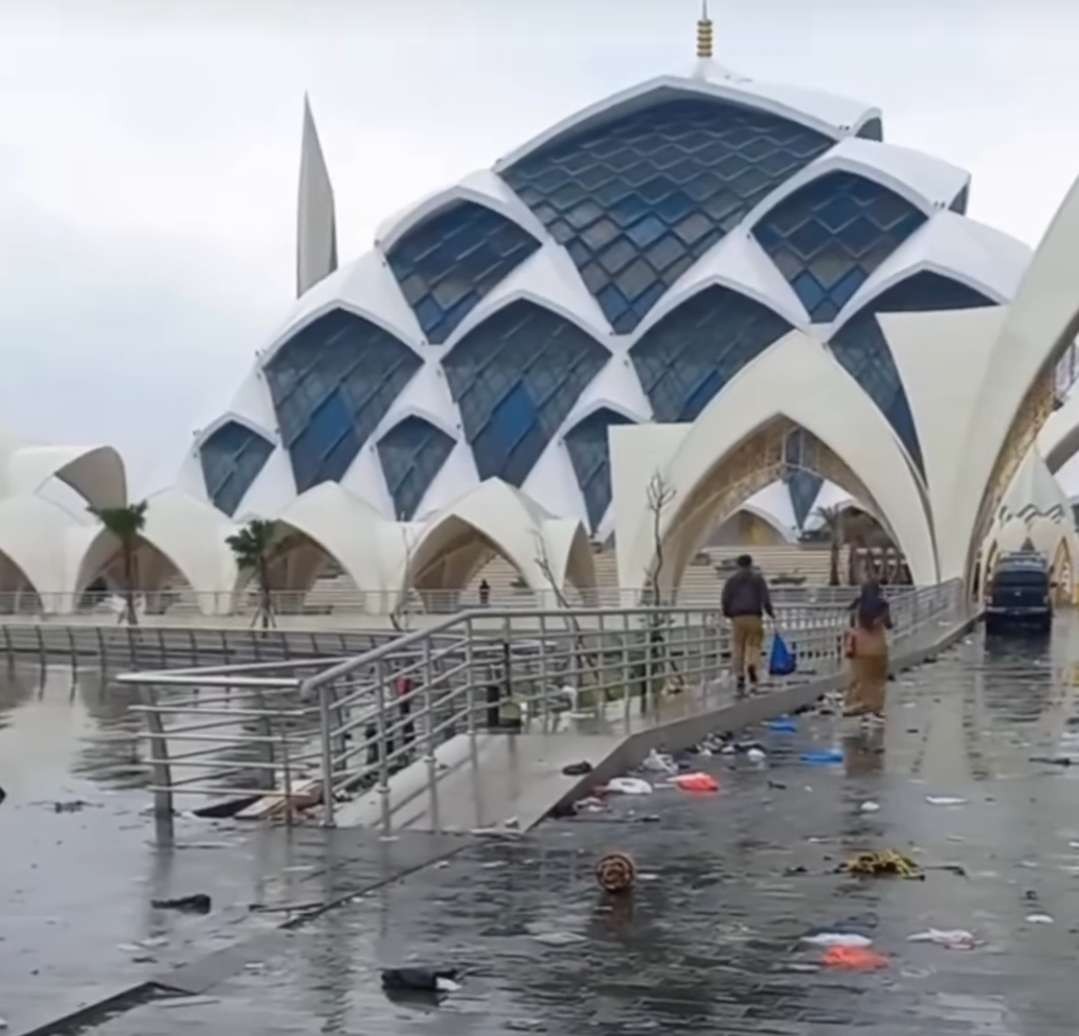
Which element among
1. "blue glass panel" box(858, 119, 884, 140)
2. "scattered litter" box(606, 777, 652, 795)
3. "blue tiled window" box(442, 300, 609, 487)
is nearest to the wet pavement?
"scattered litter" box(606, 777, 652, 795)

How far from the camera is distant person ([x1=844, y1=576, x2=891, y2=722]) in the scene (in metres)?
13.7

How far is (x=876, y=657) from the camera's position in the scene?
13.7 metres

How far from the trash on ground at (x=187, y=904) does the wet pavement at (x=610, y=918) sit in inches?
3.1

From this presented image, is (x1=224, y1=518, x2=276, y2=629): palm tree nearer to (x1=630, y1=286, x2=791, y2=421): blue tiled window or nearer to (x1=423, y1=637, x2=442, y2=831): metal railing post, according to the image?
(x1=630, y1=286, x2=791, y2=421): blue tiled window

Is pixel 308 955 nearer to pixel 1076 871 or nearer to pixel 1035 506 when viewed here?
pixel 1076 871

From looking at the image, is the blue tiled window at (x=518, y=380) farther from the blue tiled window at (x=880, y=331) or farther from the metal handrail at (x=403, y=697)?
the metal handrail at (x=403, y=697)

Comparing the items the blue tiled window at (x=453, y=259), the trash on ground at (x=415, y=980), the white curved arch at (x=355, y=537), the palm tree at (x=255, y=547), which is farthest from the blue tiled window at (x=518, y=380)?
the trash on ground at (x=415, y=980)

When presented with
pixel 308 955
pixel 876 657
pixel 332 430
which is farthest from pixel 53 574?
pixel 308 955

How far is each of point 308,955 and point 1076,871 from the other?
10.8 feet

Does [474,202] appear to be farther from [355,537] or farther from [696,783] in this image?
[696,783]

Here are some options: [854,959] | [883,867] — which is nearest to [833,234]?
[883,867]

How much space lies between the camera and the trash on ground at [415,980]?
5289 millimetres

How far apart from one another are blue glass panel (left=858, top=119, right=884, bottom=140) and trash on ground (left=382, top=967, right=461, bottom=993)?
202 feet

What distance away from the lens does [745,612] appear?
15.0 m
